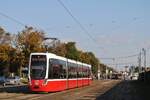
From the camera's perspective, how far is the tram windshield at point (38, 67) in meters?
35.2

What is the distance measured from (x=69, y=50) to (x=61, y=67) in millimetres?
96667

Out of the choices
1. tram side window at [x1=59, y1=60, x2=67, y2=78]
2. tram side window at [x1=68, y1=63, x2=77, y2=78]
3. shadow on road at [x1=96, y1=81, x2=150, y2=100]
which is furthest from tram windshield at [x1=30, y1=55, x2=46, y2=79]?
tram side window at [x1=68, y1=63, x2=77, y2=78]

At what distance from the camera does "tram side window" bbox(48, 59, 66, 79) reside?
36.2 m

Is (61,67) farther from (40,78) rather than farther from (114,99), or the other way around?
(114,99)

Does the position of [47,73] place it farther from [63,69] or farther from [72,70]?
[72,70]

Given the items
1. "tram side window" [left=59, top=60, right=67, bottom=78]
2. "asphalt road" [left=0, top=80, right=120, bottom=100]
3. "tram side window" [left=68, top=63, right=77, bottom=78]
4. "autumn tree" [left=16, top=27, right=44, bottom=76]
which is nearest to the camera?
"asphalt road" [left=0, top=80, right=120, bottom=100]

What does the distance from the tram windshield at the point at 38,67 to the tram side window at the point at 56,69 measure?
0.70 meters

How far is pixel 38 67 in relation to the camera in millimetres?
35438

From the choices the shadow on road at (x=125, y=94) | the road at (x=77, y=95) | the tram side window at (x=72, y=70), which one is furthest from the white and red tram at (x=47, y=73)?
the shadow on road at (x=125, y=94)

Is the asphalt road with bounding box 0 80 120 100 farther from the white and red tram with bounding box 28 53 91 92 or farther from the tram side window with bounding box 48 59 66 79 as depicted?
the tram side window with bounding box 48 59 66 79

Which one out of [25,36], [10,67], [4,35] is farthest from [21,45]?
[10,67]

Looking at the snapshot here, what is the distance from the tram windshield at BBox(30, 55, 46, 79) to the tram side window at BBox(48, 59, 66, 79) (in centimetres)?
70

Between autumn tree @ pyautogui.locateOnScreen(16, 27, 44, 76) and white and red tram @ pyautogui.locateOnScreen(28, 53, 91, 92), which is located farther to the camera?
autumn tree @ pyautogui.locateOnScreen(16, 27, 44, 76)

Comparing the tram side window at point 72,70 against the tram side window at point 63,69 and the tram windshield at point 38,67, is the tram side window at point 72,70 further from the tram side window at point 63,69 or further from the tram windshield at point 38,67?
the tram windshield at point 38,67
